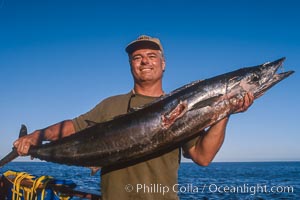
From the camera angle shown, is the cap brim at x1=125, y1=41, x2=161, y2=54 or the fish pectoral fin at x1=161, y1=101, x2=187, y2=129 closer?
the fish pectoral fin at x1=161, y1=101, x2=187, y2=129

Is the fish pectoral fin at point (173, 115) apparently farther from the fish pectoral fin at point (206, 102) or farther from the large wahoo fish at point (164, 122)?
the fish pectoral fin at point (206, 102)

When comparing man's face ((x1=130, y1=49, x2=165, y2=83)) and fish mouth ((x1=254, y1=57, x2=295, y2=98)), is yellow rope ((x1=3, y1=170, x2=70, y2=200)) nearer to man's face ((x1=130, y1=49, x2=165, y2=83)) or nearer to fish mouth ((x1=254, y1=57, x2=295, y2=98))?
man's face ((x1=130, y1=49, x2=165, y2=83))

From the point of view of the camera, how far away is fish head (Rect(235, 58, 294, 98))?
4223mm

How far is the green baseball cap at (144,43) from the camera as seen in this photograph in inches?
173

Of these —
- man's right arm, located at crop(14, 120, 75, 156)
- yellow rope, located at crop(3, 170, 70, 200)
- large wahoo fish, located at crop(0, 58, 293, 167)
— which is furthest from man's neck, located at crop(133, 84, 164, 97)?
yellow rope, located at crop(3, 170, 70, 200)

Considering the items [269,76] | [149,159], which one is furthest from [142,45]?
[269,76]

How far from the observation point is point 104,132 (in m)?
4.12

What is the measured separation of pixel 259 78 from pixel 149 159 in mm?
1799

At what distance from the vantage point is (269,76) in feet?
14.2

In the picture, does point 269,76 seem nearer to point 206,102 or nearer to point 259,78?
point 259,78

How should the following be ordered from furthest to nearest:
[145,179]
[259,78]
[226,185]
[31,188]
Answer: [226,185] → [31,188] → [259,78] → [145,179]

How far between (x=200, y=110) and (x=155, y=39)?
3.85 feet

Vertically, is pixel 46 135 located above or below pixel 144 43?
below

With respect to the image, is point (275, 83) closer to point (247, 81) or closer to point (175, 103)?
point (247, 81)
